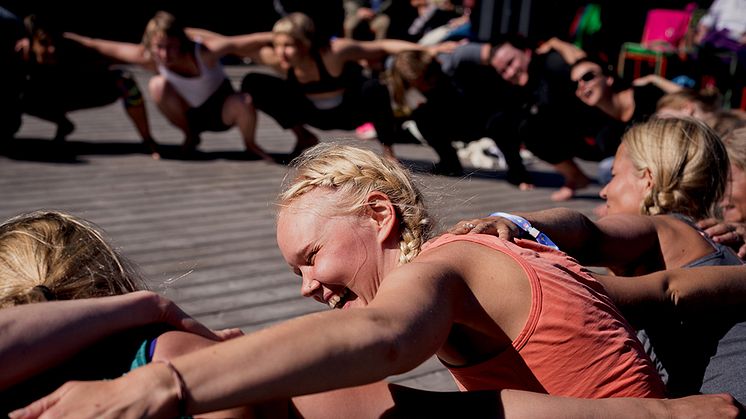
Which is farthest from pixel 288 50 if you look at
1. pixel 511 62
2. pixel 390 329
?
pixel 390 329

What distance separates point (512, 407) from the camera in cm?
151

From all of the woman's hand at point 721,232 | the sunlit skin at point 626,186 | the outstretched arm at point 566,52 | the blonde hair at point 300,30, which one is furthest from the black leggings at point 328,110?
the woman's hand at point 721,232

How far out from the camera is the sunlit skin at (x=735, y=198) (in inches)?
120

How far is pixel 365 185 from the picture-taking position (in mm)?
1762

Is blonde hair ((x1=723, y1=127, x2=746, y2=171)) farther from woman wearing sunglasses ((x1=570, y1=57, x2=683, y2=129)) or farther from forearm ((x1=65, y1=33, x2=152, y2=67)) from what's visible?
forearm ((x1=65, y1=33, x2=152, y2=67))

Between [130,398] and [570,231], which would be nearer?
[130,398]

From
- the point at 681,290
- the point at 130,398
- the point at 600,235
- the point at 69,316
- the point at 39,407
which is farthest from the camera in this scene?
the point at 600,235

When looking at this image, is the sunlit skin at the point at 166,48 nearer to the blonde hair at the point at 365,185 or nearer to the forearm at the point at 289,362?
the blonde hair at the point at 365,185

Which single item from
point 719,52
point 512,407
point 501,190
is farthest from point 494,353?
point 719,52

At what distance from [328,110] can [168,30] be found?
1.31 meters

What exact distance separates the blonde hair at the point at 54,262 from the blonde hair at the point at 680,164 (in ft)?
5.20

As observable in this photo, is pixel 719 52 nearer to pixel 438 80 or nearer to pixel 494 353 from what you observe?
pixel 438 80

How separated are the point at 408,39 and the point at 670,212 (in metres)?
8.59

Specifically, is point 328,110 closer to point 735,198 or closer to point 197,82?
point 197,82
